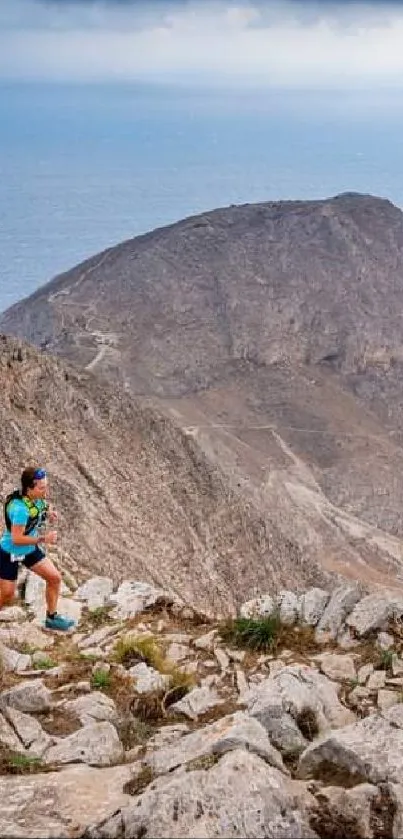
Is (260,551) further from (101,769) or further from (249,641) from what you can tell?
(101,769)

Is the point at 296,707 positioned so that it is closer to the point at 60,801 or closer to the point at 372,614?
the point at 60,801

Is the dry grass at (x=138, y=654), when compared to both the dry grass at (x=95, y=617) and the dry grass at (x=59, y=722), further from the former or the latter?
the dry grass at (x=95, y=617)

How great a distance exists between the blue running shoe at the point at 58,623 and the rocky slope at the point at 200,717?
0.14 metres

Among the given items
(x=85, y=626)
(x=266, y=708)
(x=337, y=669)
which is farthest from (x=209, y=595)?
(x=266, y=708)

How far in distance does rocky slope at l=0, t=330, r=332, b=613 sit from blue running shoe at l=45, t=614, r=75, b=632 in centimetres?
1271

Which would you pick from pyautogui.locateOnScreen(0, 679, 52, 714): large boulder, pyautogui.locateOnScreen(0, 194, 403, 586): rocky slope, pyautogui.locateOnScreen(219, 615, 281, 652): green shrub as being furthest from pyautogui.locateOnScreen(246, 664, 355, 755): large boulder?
pyautogui.locateOnScreen(0, 194, 403, 586): rocky slope

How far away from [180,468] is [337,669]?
27838mm

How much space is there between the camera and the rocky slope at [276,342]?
64938mm

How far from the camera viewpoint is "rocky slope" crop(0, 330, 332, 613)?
2839 cm

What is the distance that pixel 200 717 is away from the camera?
8.55 meters

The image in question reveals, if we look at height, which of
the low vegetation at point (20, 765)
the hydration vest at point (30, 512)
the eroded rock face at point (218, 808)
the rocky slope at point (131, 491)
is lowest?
the rocky slope at point (131, 491)

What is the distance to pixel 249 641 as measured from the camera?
1048 centimetres

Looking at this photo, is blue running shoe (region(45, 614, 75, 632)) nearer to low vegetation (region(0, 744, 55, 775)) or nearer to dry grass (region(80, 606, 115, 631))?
dry grass (region(80, 606, 115, 631))

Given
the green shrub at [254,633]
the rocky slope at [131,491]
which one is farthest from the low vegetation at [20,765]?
the rocky slope at [131,491]
